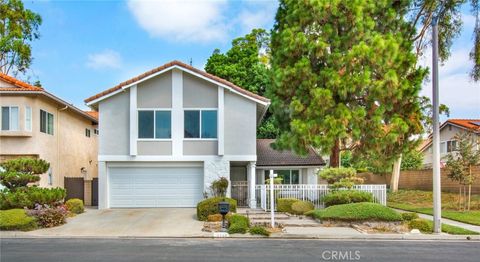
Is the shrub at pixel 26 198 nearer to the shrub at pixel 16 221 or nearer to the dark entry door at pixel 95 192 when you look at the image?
the shrub at pixel 16 221

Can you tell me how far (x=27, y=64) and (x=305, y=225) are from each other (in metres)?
32.1

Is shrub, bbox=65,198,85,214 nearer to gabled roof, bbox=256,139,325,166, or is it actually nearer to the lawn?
gabled roof, bbox=256,139,325,166

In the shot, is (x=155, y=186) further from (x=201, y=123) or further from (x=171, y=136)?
(x=201, y=123)

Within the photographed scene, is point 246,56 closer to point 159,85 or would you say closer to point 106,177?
point 159,85

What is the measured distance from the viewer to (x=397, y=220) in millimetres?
17797

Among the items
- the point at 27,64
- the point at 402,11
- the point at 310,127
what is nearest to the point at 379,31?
the point at 402,11

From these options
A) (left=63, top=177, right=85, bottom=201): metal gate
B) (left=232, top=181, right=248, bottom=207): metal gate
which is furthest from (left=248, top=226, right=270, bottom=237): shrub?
(left=63, top=177, right=85, bottom=201): metal gate

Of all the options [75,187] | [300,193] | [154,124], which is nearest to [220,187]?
[300,193]

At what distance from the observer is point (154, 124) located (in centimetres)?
2388

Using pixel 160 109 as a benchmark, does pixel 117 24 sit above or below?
above

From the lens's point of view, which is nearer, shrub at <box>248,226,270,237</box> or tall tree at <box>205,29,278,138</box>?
shrub at <box>248,226,270,237</box>

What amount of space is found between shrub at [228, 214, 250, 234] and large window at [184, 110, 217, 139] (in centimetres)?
733

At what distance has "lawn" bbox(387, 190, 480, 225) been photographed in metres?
20.7

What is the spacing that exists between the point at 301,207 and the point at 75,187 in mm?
12851
